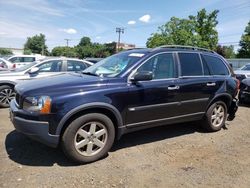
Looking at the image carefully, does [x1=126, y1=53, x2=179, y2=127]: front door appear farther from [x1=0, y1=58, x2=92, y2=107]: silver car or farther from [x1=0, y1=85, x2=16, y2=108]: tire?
[x1=0, y1=85, x2=16, y2=108]: tire

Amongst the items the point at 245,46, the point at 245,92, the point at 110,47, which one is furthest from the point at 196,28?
the point at 245,92

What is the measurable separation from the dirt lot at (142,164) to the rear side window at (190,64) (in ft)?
4.42

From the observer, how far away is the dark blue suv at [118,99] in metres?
3.99

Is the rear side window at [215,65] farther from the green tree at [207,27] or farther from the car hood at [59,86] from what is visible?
the green tree at [207,27]

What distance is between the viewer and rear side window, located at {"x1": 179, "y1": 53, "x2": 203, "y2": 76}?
541 cm

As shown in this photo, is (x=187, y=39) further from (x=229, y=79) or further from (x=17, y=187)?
(x=17, y=187)

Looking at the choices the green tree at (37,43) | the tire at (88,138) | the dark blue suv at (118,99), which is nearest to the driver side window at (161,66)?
the dark blue suv at (118,99)

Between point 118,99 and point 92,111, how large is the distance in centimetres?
46

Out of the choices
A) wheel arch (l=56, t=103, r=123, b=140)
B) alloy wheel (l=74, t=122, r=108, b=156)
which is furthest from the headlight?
alloy wheel (l=74, t=122, r=108, b=156)

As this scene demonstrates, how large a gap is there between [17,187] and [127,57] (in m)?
2.87

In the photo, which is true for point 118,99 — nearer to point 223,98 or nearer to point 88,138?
point 88,138

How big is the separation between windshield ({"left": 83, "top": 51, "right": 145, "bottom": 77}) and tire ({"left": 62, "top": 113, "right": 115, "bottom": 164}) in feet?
2.87

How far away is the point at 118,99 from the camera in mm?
4438

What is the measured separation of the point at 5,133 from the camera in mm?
5508
